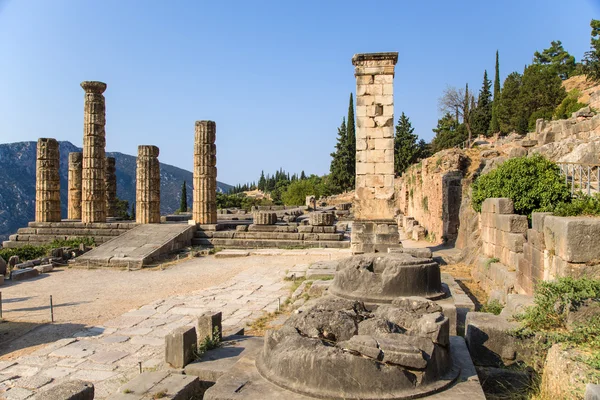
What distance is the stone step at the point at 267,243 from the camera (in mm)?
15688

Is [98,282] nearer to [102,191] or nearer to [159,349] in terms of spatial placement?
[159,349]

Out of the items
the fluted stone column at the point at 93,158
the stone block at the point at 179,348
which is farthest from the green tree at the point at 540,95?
the stone block at the point at 179,348

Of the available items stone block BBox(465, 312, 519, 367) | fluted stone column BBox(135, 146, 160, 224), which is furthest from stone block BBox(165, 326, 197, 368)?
fluted stone column BBox(135, 146, 160, 224)

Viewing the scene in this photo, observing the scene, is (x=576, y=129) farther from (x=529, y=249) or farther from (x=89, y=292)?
(x=89, y=292)

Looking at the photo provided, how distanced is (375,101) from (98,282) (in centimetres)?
860

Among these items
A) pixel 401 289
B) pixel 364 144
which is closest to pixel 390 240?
pixel 364 144

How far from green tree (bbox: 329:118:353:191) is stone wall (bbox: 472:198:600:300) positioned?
4430 cm

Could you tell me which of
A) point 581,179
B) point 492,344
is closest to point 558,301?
point 492,344

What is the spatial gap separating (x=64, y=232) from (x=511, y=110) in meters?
39.3

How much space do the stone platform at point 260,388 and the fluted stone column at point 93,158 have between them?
16407 mm

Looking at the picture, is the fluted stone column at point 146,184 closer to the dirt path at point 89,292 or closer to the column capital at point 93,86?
the column capital at point 93,86

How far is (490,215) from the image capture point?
10094 millimetres

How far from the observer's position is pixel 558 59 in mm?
53094

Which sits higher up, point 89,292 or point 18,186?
point 18,186
